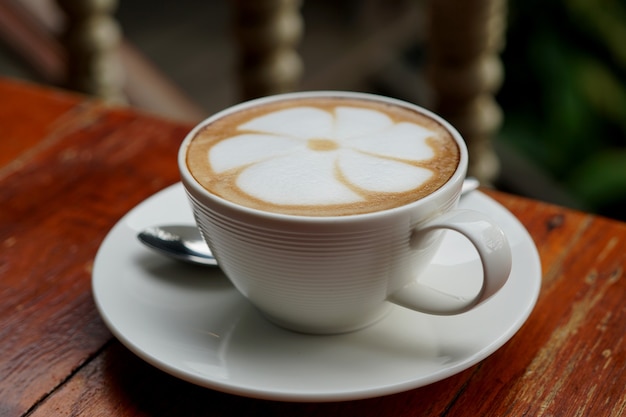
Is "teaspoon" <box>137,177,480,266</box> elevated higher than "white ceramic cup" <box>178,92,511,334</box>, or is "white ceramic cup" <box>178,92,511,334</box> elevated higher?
"white ceramic cup" <box>178,92,511,334</box>

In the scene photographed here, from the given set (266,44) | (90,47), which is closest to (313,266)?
(266,44)

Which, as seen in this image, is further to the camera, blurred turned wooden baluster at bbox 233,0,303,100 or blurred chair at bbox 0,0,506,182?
blurred turned wooden baluster at bbox 233,0,303,100

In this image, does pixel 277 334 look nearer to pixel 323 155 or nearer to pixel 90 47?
pixel 323 155

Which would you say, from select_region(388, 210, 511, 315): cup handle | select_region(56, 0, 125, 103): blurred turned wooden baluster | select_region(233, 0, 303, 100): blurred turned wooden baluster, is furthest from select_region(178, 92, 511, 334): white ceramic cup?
select_region(56, 0, 125, 103): blurred turned wooden baluster

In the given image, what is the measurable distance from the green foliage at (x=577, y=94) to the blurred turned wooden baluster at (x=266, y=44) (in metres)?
0.97

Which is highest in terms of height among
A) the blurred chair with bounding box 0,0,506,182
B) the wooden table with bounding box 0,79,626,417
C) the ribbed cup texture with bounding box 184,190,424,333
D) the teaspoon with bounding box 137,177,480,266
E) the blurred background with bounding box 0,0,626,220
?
the ribbed cup texture with bounding box 184,190,424,333

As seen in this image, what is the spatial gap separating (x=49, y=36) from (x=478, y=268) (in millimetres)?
1631

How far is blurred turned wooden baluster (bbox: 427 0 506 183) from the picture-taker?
108cm

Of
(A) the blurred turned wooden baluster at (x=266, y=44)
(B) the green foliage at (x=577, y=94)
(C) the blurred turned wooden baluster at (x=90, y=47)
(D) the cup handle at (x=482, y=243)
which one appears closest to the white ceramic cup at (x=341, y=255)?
(D) the cup handle at (x=482, y=243)

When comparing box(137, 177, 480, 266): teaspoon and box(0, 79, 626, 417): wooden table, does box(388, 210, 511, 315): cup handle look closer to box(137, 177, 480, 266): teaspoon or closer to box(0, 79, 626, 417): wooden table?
box(0, 79, 626, 417): wooden table

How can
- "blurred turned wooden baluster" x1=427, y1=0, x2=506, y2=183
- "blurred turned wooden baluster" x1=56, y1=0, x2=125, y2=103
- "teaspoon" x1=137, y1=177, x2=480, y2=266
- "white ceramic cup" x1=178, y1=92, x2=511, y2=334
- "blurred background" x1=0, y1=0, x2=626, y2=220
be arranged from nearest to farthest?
"white ceramic cup" x1=178, y1=92, x2=511, y2=334, "teaspoon" x1=137, y1=177, x2=480, y2=266, "blurred turned wooden baluster" x1=427, y1=0, x2=506, y2=183, "blurred turned wooden baluster" x1=56, y1=0, x2=125, y2=103, "blurred background" x1=0, y1=0, x2=626, y2=220

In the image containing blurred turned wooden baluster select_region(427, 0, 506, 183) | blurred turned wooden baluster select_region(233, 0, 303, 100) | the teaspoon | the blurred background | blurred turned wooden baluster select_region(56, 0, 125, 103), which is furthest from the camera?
the blurred background

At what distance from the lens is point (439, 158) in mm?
524

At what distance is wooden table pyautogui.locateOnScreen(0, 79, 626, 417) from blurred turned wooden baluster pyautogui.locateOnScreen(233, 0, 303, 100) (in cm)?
56
